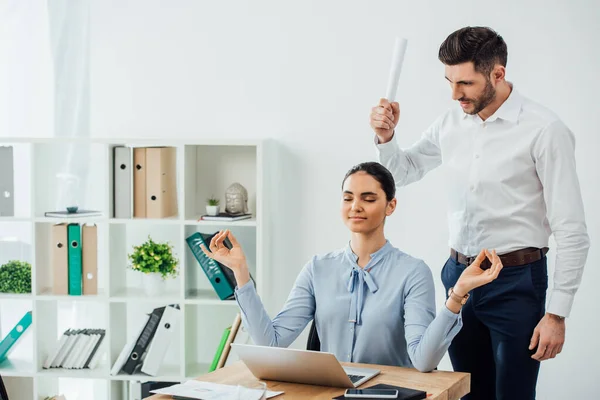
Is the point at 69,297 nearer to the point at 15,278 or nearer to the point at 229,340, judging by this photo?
the point at 15,278

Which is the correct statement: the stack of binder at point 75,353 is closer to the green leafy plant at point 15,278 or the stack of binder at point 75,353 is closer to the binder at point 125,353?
the binder at point 125,353

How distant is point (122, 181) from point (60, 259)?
450mm

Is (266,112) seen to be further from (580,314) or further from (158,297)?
(580,314)

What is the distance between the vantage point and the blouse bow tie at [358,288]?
2389mm

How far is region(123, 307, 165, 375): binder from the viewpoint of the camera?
3.69 m

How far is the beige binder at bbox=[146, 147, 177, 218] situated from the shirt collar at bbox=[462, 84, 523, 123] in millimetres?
1641

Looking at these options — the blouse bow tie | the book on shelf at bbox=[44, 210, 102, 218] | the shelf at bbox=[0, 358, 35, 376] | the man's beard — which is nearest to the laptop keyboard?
the blouse bow tie

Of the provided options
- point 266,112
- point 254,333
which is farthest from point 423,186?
point 254,333

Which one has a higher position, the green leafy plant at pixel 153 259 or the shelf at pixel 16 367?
the green leafy plant at pixel 153 259

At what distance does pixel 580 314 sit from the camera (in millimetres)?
3465

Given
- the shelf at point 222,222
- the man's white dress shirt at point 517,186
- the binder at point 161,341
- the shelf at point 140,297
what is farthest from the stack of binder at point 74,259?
the man's white dress shirt at point 517,186

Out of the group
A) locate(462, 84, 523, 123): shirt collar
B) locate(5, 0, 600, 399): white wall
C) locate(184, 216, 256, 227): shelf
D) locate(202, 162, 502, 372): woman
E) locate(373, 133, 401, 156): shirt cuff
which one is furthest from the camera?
locate(184, 216, 256, 227): shelf

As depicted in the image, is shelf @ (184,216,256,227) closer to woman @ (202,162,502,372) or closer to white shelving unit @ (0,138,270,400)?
white shelving unit @ (0,138,270,400)

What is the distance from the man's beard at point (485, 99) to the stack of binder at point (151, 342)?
71.2 inches
